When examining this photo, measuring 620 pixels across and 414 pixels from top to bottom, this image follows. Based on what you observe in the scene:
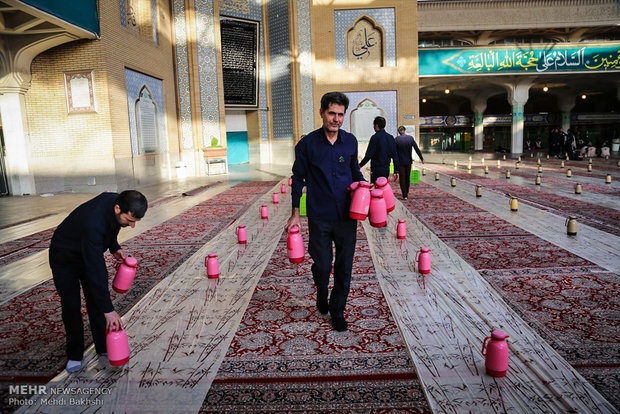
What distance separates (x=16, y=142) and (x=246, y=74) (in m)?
9.36

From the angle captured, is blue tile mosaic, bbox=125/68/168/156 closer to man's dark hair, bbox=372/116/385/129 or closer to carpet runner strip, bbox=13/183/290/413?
carpet runner strip, bbox=13/183/290/413

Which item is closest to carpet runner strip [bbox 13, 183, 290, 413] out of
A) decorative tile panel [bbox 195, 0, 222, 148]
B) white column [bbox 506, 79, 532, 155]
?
decorative tile panel [bbox 195, 0, 222, 148]

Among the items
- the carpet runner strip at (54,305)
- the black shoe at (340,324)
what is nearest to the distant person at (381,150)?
the carpet runner strip at (54,305)

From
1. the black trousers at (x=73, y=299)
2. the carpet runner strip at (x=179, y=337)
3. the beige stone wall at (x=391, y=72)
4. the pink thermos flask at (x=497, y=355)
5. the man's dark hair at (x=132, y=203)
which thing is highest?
the beige stone wall at (x=391, y=72)

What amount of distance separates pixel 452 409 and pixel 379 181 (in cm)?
140

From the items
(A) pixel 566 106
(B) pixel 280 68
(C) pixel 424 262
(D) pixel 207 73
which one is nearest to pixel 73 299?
(C) pixel 424 262

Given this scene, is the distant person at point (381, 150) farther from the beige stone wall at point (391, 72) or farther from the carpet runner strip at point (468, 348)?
the beige stone wall at point (391, 72)

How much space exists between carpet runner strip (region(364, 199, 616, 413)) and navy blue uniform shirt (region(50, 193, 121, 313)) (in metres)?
1.60

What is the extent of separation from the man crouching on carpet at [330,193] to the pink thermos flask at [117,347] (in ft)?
3.67

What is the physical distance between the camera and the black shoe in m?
2.79

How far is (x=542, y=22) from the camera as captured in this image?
68.2 feet

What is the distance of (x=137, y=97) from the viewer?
39.1ft

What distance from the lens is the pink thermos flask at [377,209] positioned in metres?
2.84

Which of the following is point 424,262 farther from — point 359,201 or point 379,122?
point 379,122
